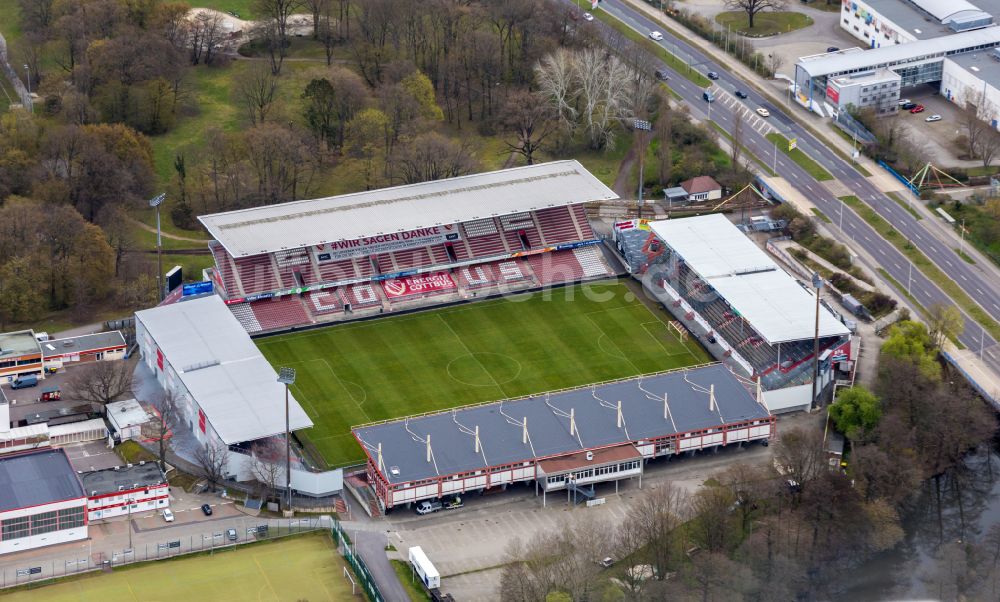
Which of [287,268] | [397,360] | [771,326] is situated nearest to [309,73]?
[287,268]

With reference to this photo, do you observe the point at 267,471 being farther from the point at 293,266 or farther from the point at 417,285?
the point at 417,285

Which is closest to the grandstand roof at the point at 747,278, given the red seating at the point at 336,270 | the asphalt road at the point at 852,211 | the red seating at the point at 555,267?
the red seating at the point at 555,267

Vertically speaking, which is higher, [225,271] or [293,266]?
[225,271]

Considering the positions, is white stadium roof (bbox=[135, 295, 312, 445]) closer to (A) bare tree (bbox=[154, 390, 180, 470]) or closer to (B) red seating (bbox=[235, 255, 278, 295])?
(A) bare tree (bbox=[154, 390, 180, 470])

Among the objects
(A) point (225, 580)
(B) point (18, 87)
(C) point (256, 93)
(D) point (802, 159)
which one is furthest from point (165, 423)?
(D) point (802, 159)

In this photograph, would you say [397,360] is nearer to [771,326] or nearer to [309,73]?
[771,326]
